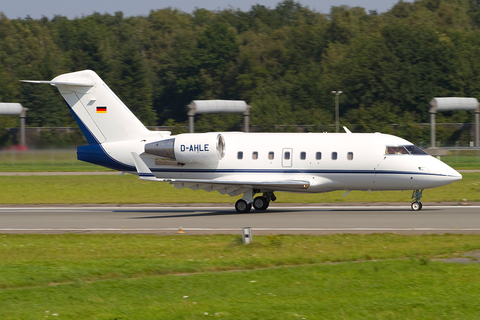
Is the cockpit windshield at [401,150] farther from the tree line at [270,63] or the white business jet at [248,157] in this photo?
the tree line at [270,63]

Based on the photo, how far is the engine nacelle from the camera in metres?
25.1

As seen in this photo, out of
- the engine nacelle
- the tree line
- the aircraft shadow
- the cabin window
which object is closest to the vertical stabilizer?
the engine nacelle

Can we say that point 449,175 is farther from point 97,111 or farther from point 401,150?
point 97,111

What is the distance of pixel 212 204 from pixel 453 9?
90836 mm

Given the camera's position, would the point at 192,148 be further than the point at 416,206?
Yes

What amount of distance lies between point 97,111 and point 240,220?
8.42 metres

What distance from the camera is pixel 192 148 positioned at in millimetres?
25109

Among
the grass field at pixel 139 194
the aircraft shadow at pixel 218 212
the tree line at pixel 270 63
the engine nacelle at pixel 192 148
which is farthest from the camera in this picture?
the tree line at pixel 270 63

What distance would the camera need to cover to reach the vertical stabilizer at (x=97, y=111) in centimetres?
2641

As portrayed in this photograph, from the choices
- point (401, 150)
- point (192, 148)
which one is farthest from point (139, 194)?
point (401, 150)

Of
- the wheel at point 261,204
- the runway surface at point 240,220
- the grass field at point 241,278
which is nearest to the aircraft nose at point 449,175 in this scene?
the runway surface at point 240,220

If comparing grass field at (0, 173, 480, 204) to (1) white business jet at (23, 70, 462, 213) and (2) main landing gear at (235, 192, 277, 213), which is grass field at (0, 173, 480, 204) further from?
(1) white business jet at (23, 70, 462, 213)

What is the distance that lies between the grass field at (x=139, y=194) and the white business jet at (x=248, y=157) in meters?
4.38

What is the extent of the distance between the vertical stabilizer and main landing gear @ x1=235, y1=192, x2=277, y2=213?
530cm
